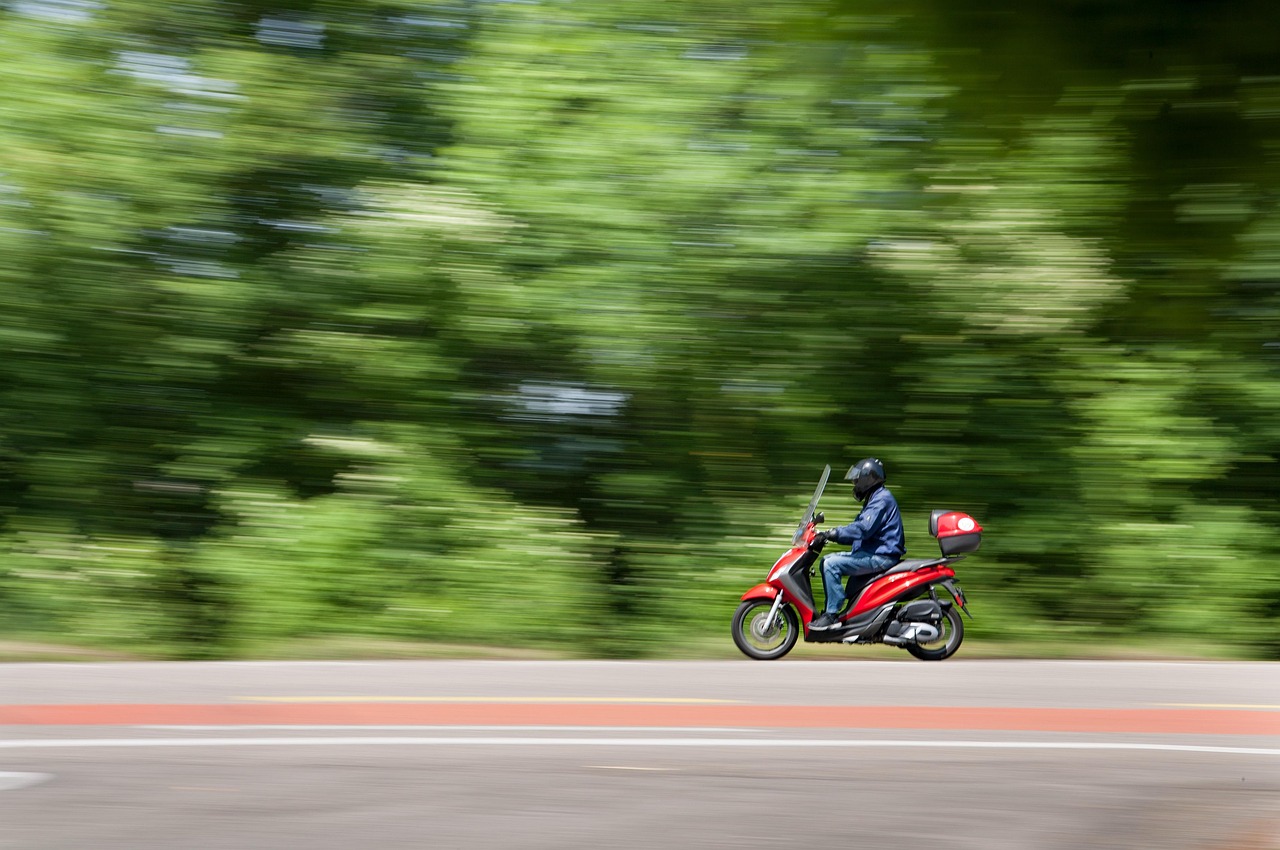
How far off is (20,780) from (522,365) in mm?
6405

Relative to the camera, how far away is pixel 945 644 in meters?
10.1

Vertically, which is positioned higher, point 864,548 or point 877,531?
point 877,531

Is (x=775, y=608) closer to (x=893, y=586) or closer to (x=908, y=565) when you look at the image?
(x=893, y=586)

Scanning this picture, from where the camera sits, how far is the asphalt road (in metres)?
5.13

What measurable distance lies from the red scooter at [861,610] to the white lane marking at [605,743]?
3039 millimetres

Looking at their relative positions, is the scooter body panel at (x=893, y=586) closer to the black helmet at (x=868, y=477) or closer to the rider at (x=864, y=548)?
the rider at (x=864, y=548)

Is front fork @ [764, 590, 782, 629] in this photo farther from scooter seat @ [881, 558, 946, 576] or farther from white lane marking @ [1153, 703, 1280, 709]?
white lane marking @ [1153, 703, 1280, 709]

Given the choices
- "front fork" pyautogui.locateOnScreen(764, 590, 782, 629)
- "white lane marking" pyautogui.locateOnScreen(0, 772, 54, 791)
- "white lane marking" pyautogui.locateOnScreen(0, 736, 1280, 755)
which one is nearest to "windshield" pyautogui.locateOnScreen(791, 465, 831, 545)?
"front fork" pyautogui.locateOnScreen(764, 590, 782, 629)

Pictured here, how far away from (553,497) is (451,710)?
14.0 feet

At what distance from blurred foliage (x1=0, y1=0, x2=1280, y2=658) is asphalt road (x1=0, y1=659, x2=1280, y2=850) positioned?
2.03 meters

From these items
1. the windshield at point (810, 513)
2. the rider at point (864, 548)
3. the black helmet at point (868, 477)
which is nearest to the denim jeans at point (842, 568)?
the rider at point (864, 548)

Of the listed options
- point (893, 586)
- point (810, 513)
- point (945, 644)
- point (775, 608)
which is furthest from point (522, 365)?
point (945, 644)

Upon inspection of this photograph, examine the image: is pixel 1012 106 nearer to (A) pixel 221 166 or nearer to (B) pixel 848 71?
(B) pixel 848 71

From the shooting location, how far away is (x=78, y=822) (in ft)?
17.3
